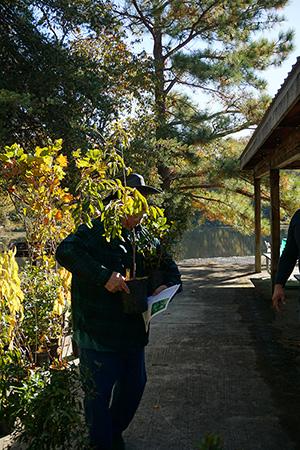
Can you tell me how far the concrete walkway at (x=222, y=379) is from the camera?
2.85 meters

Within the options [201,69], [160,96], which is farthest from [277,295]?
[160,96]

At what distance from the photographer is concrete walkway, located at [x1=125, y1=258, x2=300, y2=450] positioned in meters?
2.85

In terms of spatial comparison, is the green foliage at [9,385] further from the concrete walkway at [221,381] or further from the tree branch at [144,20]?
the tree branch at [144,20]

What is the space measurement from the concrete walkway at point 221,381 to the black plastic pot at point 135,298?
65cm

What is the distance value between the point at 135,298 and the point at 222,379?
1.91 meters

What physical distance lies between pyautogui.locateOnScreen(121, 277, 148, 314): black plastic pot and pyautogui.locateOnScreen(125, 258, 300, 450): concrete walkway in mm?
652

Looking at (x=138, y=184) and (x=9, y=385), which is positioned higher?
(x=138, y=184)

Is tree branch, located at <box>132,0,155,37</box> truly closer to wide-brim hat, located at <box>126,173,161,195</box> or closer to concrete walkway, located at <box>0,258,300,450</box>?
concrete walkway, located at <box>0,258,300,450</box>

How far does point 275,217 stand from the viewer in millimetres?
7199

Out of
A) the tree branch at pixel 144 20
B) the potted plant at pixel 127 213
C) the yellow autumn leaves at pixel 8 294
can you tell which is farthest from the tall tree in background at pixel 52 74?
the potted plant at pixel 127 213

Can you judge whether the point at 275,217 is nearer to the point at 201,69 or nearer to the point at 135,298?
the point at 201,69

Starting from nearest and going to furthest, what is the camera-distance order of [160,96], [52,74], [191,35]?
1. [52,74]
2. [160,96]
3. [191,35]

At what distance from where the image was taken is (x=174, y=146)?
10484mm

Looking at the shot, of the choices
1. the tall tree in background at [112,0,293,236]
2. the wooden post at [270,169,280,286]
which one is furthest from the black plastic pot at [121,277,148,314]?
the tall tree in background at [112,0,293,236]
